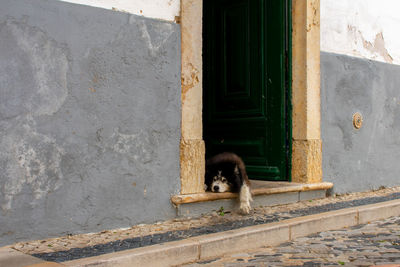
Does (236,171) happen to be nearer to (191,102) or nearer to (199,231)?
(191,102)

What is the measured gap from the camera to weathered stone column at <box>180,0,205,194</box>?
4.63 m

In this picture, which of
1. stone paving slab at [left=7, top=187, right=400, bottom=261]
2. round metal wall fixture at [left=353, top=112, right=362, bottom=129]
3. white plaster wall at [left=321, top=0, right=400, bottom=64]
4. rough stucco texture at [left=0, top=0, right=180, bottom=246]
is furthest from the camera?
round metal wall fixture at [left=353, top=112, right=362, bottom=129]

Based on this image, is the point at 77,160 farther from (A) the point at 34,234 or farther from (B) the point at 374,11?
(B) the point at 374,11

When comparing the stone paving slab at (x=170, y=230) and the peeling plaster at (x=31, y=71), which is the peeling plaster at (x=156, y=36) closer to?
the peeling plaster at (x=31, y=71)

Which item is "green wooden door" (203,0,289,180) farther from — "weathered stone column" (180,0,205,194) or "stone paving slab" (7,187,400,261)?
"weathered stone column" (180,0,205,194)

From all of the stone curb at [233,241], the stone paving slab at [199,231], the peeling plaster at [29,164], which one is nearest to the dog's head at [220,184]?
the stone paving slab at [199,231]

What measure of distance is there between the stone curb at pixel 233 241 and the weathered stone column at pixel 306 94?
37.2 inches

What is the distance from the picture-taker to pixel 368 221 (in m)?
5.24

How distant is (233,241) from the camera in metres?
3.84

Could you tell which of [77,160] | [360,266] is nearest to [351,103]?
[360,266]

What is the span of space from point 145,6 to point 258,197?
249 centimetres

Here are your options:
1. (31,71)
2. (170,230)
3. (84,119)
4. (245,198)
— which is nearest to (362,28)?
(245,198)

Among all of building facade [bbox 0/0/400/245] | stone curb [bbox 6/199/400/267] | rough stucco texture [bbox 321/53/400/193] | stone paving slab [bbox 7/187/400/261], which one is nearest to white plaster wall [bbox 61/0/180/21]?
building facade [bbox 0/0/400/245]

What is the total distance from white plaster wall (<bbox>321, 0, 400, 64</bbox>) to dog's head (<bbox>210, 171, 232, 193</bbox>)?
2.60 metres
